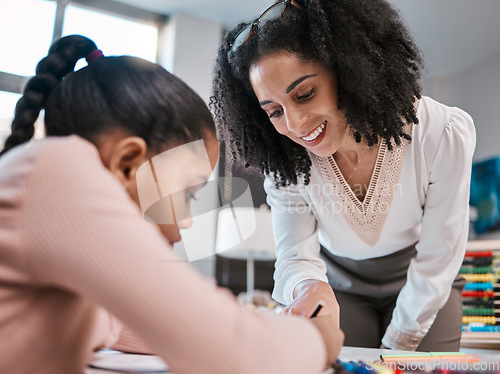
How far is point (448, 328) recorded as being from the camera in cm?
100

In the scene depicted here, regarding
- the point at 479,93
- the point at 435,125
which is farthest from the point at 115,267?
the point at 479,93

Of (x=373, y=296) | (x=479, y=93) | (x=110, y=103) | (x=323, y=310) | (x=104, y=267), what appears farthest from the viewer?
(x=479, y=93)

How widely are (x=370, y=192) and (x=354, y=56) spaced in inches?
11.6

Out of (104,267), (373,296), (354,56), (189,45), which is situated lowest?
(373,296)

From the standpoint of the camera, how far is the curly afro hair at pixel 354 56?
0.81 m

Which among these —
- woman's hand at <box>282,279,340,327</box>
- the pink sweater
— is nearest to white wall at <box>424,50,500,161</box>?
woman's hand at <box>282,279,340,327</box>

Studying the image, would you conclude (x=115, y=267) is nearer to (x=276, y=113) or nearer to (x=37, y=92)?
(x=37, y=92)

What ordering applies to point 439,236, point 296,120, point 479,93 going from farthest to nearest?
Answer: 1. point 479,93
2. point 439,236
3. point 296,120

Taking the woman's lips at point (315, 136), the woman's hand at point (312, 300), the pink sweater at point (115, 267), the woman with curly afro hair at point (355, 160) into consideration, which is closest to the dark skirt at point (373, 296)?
the woman with curly afro hair at point (355, 160)

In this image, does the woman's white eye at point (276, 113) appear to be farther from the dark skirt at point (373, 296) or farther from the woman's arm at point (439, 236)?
the dark skirt at point (373, 296)

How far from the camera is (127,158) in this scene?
1.35 ft

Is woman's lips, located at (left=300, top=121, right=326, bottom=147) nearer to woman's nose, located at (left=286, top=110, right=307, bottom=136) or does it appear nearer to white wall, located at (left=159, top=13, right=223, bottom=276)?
woman's nose, located at (left=286, top=110, right=307, bottom=136)

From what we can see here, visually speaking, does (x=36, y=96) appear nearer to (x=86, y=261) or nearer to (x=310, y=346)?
(x=86, y=261)

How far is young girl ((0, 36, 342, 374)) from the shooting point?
317 mm
